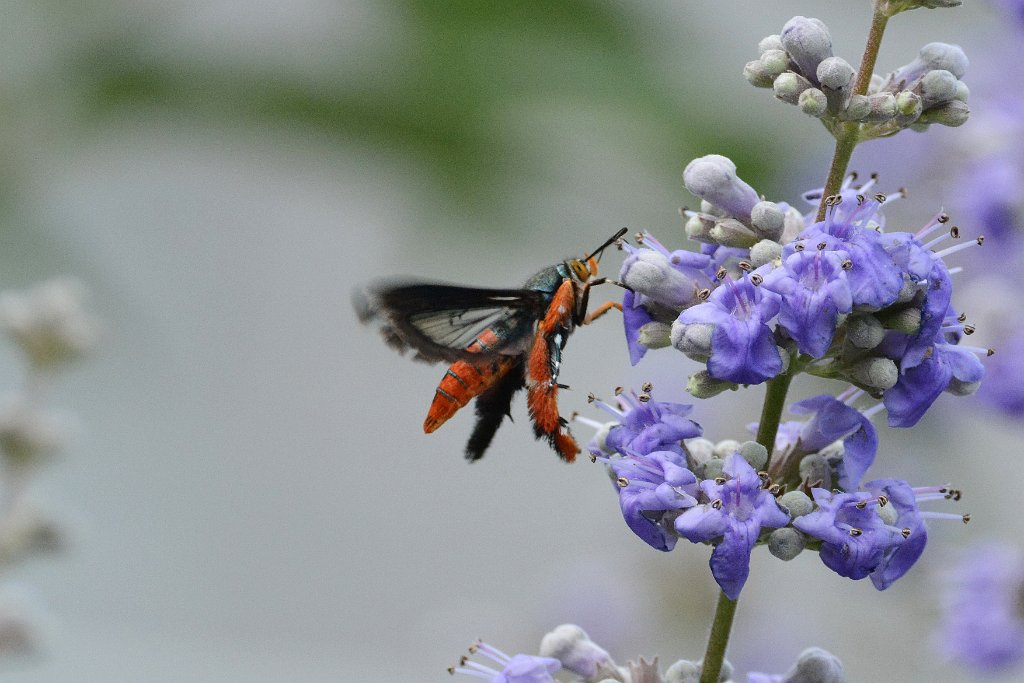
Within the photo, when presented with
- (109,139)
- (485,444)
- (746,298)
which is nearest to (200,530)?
(109,139)

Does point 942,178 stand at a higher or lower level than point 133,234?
lower

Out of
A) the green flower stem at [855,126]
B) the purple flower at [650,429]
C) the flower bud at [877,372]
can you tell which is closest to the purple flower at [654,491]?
the purple flower at [650,429]

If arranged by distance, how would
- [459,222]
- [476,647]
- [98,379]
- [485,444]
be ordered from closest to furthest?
[476,647], [485,444], [459,222], [98,379]

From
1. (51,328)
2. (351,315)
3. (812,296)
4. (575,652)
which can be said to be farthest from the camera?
(351,315)

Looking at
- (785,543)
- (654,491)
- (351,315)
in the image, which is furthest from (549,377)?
(351,315)

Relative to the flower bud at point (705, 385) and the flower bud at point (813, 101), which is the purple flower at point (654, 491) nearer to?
the flower bud at point (705, 385)

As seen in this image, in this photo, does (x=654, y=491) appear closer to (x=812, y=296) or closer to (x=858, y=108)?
(x=812, y=296)

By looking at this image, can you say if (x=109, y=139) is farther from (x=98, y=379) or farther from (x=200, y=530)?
(x=200, y=530)
